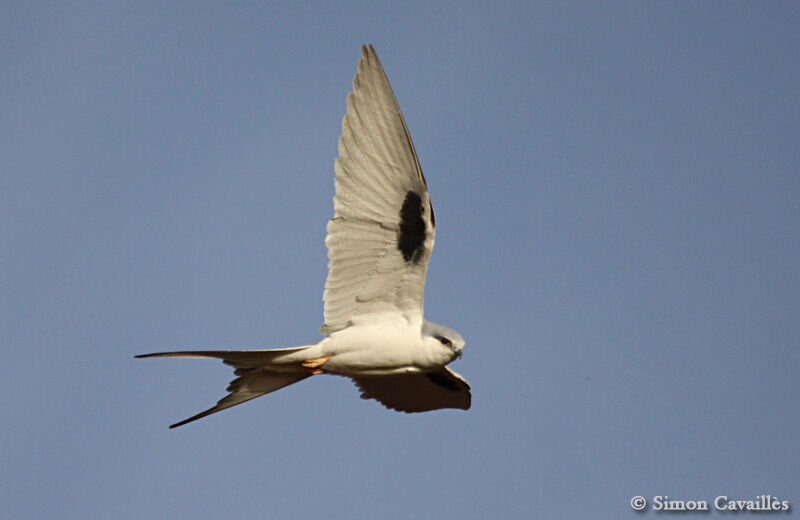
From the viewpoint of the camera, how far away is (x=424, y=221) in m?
11.1

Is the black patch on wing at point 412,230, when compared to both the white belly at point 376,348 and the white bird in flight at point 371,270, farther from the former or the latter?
the white belly at point 376,348

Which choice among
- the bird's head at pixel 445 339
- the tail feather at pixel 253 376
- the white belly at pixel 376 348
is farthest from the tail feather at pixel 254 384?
the bird's head at pixel 445 339

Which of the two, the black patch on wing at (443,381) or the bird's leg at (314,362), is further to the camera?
Answer: the black patch on wing at (443,381)

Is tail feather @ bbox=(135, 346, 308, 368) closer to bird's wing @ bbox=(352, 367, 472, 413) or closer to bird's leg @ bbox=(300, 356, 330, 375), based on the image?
bird's leg @ bbox=(300, 356, 330, 375)

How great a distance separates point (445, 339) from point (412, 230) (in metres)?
1.54

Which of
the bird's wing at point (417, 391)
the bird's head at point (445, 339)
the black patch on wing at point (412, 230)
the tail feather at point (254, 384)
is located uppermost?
the black patch on wing at point (412, 230)

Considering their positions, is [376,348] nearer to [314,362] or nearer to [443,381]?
[314,362]

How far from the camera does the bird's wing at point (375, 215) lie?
10781 millimetres

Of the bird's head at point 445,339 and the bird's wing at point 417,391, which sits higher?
the bird's head at point 445,339

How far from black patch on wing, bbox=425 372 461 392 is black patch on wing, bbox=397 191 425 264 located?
3012 millimetres

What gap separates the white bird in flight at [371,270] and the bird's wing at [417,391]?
7.08 ft

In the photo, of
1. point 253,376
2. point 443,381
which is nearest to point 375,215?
point 253,376

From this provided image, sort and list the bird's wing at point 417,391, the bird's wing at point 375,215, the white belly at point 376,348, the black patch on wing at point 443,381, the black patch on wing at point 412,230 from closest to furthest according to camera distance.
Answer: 1. the bird's wing at point 375,215
2. the black patch on wing at point 412,230
3. the white belly at point 376,348
4. the black patch on wing at point 443,381
5. the bird's wing at point 417,391

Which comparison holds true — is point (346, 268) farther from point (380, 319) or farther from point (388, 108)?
point (388, 108)
